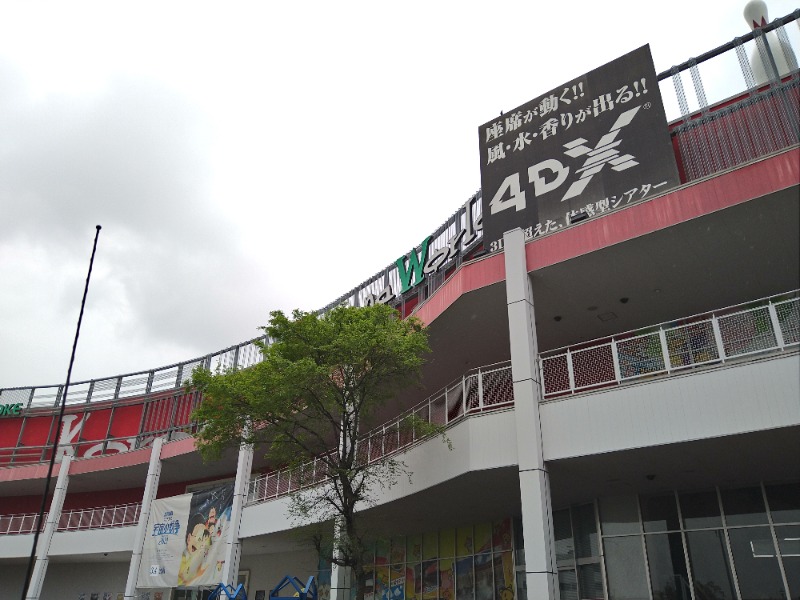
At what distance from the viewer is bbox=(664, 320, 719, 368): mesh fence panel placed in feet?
38.7

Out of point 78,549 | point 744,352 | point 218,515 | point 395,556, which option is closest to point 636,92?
point 744,352

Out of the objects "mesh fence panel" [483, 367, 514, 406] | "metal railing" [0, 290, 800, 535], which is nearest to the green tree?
"metal railing" [0, 290, 800, 535]

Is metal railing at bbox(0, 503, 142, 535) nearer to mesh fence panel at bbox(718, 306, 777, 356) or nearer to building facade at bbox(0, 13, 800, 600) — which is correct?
building facade at bbox(0, 13, 800, 600)

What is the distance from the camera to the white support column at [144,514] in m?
28.8

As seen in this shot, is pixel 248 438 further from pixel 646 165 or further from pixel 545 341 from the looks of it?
pixel 646 165

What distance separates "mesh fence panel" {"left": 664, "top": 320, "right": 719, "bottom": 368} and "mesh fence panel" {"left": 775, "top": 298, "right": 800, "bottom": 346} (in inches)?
44.4

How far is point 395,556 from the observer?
2366cm

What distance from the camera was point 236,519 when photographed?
24.9 m

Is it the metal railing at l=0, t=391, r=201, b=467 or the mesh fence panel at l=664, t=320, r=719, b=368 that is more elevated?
the metal railing at l=0, t=391, r=201, b=467

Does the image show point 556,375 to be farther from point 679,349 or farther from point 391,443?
point 391,443

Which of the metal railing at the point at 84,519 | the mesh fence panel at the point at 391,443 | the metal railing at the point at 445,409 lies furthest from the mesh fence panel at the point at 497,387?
the metal railing at the point at 84,519

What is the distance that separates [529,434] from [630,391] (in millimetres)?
2158

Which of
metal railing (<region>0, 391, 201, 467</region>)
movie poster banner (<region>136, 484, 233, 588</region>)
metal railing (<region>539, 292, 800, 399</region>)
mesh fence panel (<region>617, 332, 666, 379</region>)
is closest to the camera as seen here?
→ metal railing (<region>539, 292, 800, 399</region>)

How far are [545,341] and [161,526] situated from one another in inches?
808
